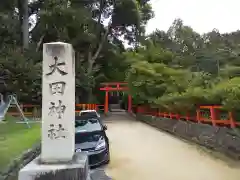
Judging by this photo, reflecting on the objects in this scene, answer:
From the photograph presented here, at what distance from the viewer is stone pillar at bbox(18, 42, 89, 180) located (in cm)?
496

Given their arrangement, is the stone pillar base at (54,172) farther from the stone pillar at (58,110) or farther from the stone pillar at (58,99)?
the stone pillar at (58,99)

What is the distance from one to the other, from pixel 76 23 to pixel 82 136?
19.4 meters

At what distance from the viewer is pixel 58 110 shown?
5125mm

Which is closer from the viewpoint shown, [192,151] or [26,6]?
[192,151]

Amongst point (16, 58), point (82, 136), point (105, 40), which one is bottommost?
point (82, 136)

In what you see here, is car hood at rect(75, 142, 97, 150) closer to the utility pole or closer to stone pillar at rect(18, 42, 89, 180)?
stone pillar at rect(18, 42, 89, 180)

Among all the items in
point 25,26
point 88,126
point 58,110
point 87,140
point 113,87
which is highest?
point 25,26

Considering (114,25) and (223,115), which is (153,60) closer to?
(114,25)

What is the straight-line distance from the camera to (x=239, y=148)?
8.14 metres

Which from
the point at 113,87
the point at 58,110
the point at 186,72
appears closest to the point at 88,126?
the point at 58,110

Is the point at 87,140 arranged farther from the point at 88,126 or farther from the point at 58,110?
the point at 58,110

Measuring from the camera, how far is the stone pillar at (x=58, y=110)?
4961 mm

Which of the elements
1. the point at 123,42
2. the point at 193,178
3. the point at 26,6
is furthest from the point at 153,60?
the point at 193,178

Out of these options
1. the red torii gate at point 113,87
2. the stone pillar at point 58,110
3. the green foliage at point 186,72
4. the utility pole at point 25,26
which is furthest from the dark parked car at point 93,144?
the red torii gate at point 113,87
